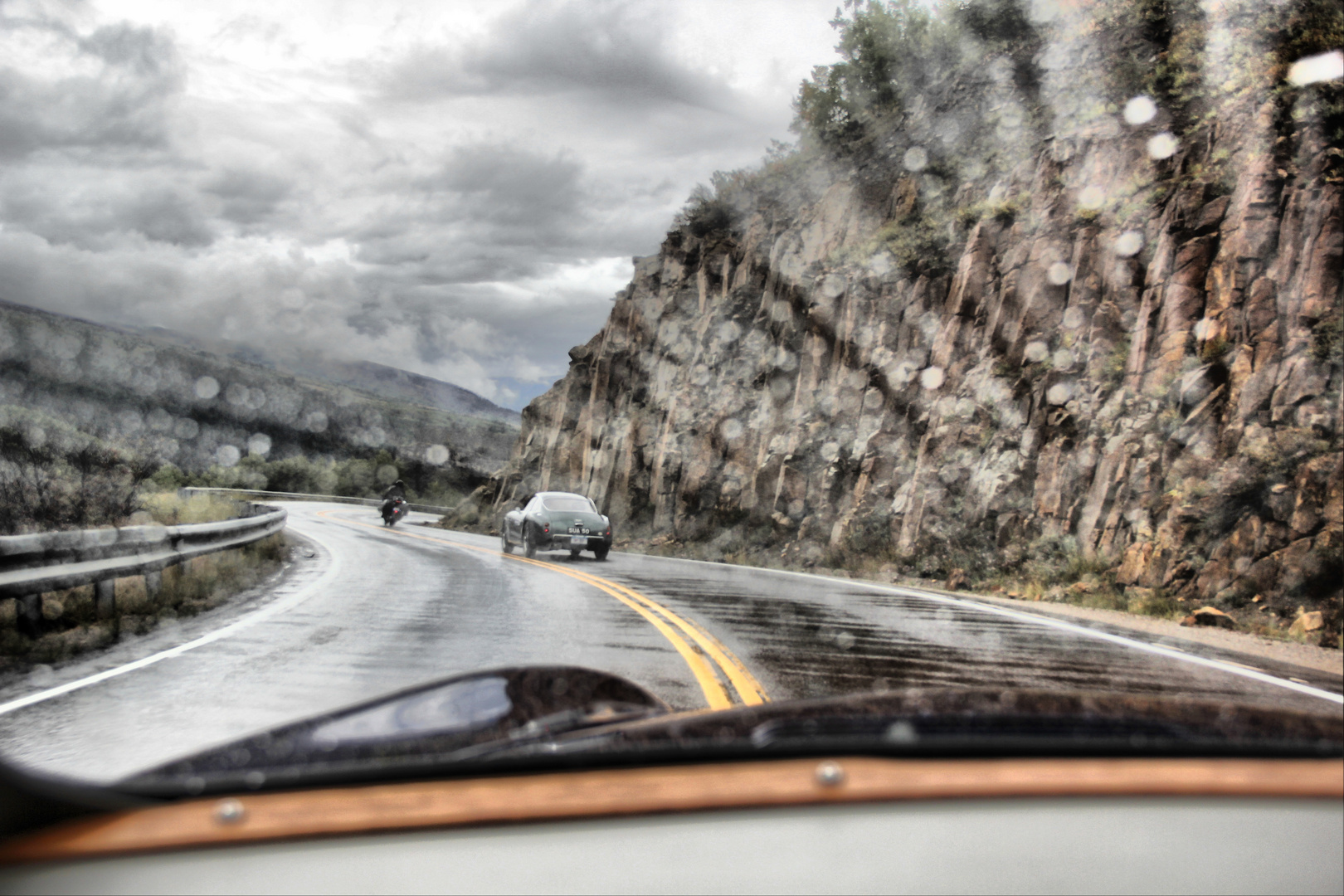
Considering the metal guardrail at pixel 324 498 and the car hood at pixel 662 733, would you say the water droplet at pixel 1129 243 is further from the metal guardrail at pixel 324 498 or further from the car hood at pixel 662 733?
the metal guardrail at pixel 324 498

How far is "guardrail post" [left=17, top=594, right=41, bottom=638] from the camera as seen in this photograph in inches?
305

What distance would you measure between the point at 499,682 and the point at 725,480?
26224 mm

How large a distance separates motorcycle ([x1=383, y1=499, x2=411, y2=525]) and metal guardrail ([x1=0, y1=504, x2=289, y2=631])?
23982 mm

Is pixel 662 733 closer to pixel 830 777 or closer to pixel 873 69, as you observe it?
pixel 830 777

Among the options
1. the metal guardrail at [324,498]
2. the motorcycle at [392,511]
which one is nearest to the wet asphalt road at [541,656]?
the motorcycle at [392,511]

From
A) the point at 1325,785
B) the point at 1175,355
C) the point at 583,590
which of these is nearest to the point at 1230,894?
the point at 1325,785

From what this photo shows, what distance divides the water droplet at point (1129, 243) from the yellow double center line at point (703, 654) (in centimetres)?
1245

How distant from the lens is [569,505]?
20594 millimetres

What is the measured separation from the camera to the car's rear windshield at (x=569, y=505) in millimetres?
20312

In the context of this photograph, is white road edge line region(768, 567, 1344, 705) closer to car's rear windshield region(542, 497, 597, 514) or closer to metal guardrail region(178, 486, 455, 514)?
car's rear windshield region(542, 497, 597, 514)

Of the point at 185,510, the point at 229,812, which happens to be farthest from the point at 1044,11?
the point at 229,812

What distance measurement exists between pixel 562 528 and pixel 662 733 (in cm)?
1789

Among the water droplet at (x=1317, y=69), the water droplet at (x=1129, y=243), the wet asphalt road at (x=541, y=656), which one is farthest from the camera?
the water droplet at (x=1129, y=243)

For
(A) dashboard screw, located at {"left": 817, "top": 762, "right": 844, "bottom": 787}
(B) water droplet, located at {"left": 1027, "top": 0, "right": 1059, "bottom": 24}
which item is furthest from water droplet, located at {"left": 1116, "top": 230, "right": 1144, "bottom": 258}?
(A) dashboard screw, located at {"left": 817, "top": 762, "right": 844, "bottom": 787}
